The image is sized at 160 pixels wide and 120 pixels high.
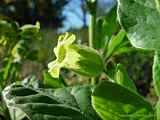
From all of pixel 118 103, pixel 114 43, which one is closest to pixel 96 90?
pixel 118 103

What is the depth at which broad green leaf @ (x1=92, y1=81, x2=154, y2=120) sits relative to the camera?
50 centimetres

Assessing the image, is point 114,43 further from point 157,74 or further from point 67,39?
point 157,74

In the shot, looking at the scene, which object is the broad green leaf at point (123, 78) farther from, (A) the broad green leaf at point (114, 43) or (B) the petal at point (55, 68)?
(A) the broad green leaf at point (114, 43)

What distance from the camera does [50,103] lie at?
21.7 inches

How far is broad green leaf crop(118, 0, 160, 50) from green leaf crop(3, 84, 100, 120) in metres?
0.13

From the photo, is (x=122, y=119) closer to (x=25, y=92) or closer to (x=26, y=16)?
(x=25, y=92)

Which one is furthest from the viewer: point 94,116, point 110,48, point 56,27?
point 56,27

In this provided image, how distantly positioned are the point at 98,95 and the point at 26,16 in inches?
607

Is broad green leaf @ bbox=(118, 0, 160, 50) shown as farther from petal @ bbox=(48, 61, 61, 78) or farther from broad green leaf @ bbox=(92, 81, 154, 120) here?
petal @ bbox=(48, 61, 61, 78)

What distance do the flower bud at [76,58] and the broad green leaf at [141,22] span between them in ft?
0.56

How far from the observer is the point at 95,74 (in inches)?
25.8

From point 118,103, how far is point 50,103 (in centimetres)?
9

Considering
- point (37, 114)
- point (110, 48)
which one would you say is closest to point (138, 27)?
point (37, 114)

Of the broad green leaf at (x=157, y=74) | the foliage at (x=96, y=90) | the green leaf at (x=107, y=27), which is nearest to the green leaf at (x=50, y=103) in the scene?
the foliage at (x=96, y=90)
